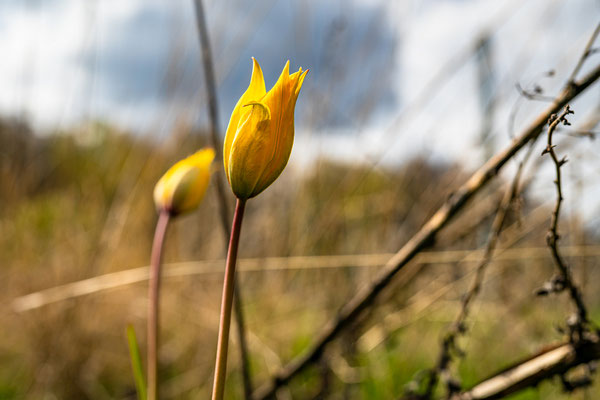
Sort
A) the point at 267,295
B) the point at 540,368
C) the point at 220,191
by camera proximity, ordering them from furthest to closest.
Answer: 1. the point at 267,295
2. the point at 220,191
3. the point at 540,368

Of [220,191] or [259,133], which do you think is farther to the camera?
[220,191]

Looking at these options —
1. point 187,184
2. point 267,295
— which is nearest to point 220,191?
point 187,184

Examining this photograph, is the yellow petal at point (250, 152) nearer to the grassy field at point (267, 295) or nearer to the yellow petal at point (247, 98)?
the yellow petal at point (247, 98)

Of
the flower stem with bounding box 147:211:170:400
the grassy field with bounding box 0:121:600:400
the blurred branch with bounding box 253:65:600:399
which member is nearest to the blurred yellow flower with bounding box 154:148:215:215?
the flower stem with bounding box 147:211:170:400

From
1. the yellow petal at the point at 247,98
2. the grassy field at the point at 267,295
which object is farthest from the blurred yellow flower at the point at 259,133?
the grassy field at the point at 267,295

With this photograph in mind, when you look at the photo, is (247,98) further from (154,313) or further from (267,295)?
(267,295)

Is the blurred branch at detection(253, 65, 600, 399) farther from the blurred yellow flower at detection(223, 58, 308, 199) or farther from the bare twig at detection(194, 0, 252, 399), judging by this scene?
the blurred yellow flower at detection(223, 58, 308, 199)
